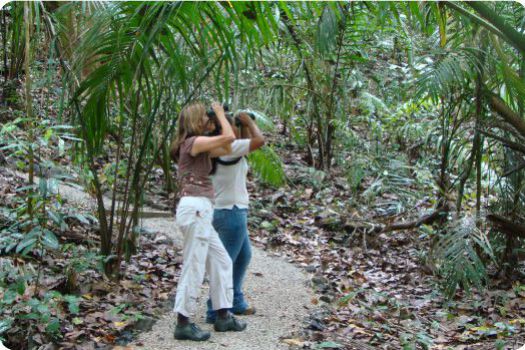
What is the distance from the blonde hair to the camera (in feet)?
13.2

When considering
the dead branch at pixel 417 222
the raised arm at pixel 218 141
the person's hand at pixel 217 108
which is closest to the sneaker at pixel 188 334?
the raised arm at pixel 218 141

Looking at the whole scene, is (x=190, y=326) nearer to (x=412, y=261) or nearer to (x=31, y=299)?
(x=31, y=299)

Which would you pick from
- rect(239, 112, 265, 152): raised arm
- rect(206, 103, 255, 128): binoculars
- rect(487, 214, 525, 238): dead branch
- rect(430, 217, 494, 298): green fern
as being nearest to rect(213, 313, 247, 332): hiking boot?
rect(239, 112, 265, 152): raised arm

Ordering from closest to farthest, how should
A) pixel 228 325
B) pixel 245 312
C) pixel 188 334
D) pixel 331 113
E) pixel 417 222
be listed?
pixel 188 334 → pixel 228 325 → pixel 245 312 → pixel 417 222 → pixel 331 113

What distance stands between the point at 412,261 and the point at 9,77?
14.8 feet

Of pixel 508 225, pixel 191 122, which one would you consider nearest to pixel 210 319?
pixel 191 122

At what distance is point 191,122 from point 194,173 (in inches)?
13.5

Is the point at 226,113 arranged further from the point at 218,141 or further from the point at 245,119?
the point at 218,141

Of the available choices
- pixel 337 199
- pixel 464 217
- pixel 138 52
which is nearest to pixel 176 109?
pixel 138 52

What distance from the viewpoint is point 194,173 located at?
Result: 3.95m

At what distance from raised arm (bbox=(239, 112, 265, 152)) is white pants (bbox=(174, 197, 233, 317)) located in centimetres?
62

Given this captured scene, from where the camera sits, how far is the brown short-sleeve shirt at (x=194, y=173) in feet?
12.9

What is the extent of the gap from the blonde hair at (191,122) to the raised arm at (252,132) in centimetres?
45

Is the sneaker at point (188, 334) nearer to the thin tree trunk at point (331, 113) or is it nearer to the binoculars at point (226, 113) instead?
the binoculars at point (226, 113)
